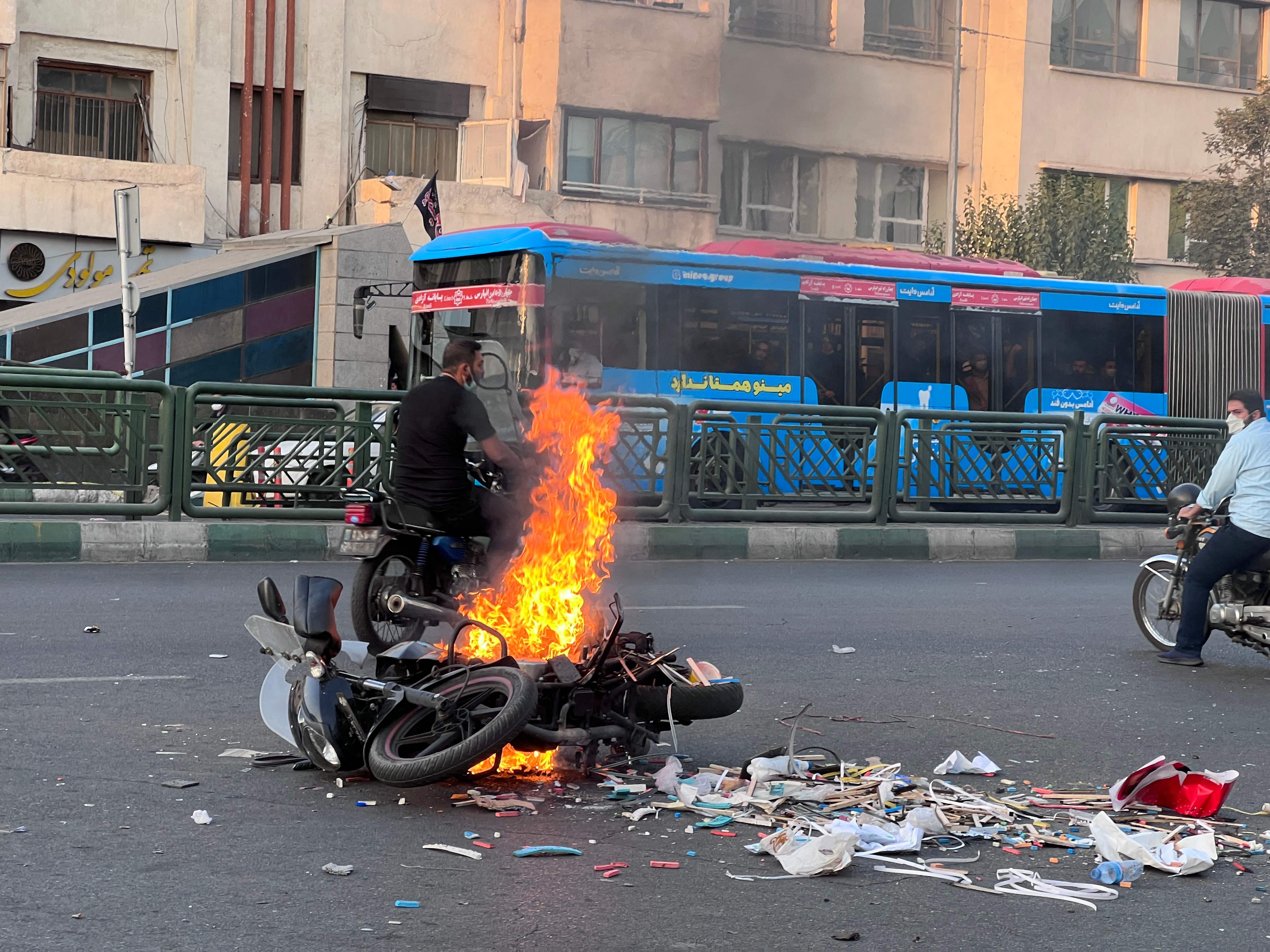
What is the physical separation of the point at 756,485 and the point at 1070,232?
1586 cm

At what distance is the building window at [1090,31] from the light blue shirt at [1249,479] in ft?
7.06

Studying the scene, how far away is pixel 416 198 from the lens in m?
26.0

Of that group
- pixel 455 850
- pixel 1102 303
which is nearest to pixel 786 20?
pixel 455 850

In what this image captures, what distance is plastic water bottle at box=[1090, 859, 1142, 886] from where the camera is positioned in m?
4.30

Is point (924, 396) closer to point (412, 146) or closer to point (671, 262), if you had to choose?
point (671, 262)

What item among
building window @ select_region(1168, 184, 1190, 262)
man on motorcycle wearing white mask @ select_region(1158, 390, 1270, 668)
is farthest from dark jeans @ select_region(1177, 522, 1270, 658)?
building window @ select_region(1168, 184, 1190, 262)

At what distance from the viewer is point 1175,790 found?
4969 millimetres

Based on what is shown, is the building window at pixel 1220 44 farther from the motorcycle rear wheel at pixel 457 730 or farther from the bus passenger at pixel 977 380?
the motorcycle rear wheel at pixel 457 730

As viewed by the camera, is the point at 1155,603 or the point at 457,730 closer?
the point at 457,730

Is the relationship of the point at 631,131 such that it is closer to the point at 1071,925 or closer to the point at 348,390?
the point at 1071,925

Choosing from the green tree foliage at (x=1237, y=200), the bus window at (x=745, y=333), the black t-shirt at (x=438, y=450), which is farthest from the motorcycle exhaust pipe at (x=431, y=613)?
the green tree foliage at (x=1237, y=200)

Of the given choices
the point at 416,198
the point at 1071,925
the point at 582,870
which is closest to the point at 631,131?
the point at 582,870

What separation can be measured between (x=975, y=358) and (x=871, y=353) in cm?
147

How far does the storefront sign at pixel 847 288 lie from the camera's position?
18.7m
